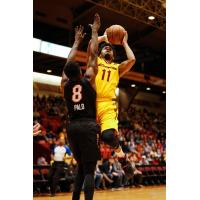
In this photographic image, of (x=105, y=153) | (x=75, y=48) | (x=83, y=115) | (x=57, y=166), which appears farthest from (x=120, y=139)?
(x=83, y=115)

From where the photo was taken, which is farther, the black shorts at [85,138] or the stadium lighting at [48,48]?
the stadium lighting at [48,48]

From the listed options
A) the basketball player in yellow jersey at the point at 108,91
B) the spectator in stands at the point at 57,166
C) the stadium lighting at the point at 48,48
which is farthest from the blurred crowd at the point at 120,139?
the basketball player in yellow jersey at the point at 108,91

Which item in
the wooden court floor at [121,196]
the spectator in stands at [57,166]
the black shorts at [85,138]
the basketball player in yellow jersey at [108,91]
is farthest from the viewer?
the spectator in stands at [57,166]

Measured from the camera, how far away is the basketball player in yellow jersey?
5.01 metres

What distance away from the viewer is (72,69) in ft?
14.8

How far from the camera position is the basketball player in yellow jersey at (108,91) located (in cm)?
501

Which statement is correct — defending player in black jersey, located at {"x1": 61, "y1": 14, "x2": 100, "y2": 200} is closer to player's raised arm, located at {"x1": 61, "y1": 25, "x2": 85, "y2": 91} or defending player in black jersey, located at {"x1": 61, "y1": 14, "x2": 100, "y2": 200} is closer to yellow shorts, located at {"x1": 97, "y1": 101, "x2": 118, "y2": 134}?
player's raised arm, located at {"x1": 61, "y1": 25, "x2": 85, "y2": 91}

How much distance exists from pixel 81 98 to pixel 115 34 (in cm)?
115

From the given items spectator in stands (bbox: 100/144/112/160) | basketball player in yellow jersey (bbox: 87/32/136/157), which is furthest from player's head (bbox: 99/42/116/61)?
spectator in stands (bbox: 100/144/112/160)

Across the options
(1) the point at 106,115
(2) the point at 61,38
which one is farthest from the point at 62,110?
(1) the point at 106,115

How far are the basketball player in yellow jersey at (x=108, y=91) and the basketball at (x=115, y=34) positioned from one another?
0.30 ft

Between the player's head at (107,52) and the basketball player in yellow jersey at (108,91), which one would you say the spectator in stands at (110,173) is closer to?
the basketball player in yellow jersey at (108,91)
